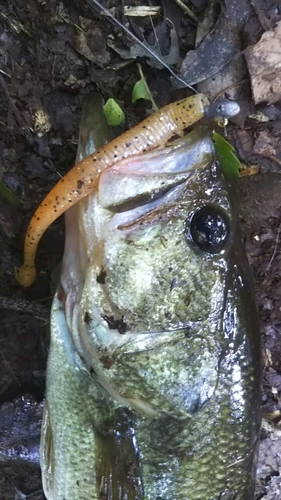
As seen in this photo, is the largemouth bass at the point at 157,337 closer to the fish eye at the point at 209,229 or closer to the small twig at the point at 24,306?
the fish eye at the point at 209,229

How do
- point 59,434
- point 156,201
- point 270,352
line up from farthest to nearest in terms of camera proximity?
point 270,352 < point 59,434 < point 156,201

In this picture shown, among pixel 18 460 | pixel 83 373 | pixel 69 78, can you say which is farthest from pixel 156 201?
pixel 18 460

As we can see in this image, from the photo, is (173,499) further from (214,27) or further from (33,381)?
(214,27)

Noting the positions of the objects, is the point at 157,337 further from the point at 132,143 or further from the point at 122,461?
the point at 132,143

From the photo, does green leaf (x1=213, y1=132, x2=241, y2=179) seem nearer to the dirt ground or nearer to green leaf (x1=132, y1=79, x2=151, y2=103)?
the dirt ground

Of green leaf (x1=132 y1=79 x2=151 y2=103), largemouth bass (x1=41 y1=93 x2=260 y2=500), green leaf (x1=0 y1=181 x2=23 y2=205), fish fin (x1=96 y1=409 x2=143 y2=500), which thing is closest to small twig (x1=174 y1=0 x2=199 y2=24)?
green leaf (x1=132 y1=79 x2=151 y2=103)
